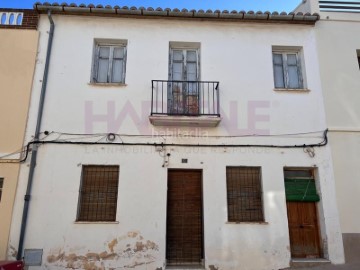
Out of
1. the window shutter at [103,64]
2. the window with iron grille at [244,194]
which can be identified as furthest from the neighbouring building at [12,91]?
the window with iron grille at [244,194]

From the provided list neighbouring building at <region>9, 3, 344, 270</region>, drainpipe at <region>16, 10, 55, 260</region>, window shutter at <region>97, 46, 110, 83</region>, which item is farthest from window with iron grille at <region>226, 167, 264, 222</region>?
drainpipe at <region>16, 10, 55, 260</region>

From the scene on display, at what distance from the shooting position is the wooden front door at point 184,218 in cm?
691

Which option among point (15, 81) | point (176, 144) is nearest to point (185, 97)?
point (176, 144)

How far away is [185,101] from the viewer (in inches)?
306

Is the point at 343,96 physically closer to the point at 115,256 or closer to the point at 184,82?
the point at 184,82

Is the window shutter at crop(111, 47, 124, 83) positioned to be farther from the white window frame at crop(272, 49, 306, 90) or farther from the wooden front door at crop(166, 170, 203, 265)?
the white window frame at crop(272, 49, 306, 90)

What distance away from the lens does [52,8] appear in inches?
309

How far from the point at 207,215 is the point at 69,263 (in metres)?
3.14

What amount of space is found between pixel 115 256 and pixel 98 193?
1.43 m

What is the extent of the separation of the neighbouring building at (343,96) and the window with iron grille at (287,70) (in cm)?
55

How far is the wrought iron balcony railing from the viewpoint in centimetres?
755

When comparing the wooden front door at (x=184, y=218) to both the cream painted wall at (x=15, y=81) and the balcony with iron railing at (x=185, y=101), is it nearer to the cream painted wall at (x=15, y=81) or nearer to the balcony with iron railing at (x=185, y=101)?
the balcony with iron railing at (x=185, y=101)

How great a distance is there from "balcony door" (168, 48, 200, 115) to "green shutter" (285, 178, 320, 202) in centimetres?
283

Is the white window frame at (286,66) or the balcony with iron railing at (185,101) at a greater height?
the white window frame at (286,66)
